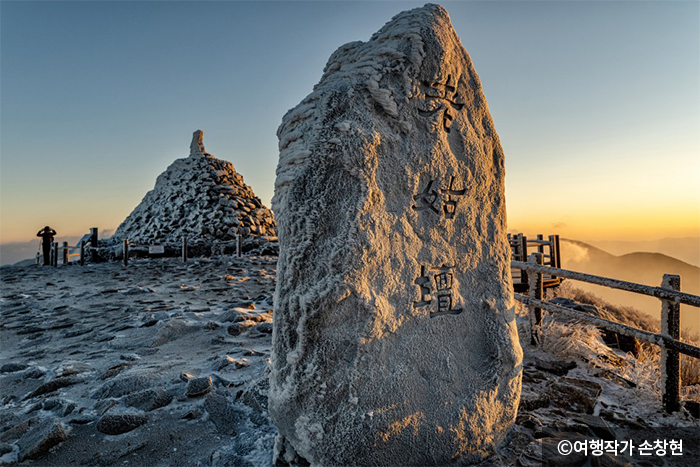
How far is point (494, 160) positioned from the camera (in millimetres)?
2910

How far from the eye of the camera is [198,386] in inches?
131

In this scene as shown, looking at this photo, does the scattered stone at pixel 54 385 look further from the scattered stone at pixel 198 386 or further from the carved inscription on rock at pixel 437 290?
the carved inscription on rock at pixel 437 290

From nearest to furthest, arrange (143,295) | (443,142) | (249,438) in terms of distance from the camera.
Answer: (443,142)
(249,438)
(143,295)

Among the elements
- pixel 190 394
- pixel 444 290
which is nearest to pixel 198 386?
pixel 190 394

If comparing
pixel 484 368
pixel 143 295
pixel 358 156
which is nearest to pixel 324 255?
pixel 358 156

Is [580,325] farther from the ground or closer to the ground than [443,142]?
closer to the ground

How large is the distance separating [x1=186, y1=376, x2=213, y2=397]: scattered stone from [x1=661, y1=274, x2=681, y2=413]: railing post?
12.9ft

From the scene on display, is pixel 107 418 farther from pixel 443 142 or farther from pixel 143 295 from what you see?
pixel 143 295

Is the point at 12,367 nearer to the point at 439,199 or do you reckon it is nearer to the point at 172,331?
the point at 172,331

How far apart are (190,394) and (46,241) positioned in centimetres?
1644

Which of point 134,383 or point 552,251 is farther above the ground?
point 552,251

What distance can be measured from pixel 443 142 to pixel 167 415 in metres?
2.77

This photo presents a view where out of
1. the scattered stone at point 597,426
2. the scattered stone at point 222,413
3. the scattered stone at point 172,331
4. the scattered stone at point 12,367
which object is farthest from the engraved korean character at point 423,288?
the scattered stone at point 12,367

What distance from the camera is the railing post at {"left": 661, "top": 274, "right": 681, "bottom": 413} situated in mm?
3484
